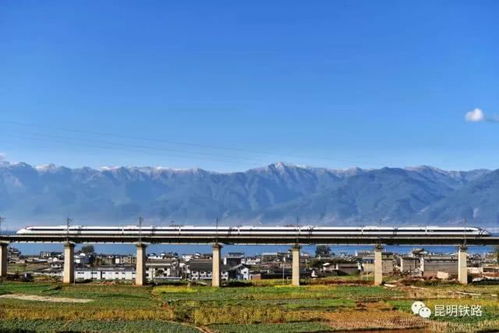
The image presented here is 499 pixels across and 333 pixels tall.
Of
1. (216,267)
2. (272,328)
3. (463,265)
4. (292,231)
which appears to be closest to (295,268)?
(292,231)

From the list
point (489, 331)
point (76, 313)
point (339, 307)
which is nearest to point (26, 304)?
point (76, 313)

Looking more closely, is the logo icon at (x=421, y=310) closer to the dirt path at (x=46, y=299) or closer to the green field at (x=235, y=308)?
the green field at (x=235, y=308)

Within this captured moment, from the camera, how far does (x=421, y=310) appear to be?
1649 inches

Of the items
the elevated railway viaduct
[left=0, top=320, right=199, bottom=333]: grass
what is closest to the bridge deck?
the elevated railway viaduct

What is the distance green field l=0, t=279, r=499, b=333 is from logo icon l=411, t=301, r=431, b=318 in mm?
592

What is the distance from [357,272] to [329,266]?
713 cm

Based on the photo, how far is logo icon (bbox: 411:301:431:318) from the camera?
4094 cm

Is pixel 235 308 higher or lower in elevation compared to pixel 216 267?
lower

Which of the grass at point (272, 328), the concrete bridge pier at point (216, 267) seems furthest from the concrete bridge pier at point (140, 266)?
the grass at point (272, 328)

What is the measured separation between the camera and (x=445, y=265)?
9481 cm

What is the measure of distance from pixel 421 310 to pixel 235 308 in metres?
10.9

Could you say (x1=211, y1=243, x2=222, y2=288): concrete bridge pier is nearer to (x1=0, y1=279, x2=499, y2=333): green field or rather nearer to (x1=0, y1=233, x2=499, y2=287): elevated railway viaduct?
(x1=0, y1=233, x2=499, y2=287): elevated railway viaduct

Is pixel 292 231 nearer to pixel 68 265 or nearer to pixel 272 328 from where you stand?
pixel 68 265

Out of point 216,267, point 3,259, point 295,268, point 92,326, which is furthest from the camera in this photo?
point 3,259
